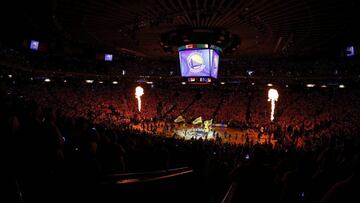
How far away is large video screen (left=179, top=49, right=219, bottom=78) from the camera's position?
13.1 metres

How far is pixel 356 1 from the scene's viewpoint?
8.67 meters

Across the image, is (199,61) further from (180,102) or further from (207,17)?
(180,102)

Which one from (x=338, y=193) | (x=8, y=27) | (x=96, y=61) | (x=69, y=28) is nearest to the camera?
(x=338, y=193)

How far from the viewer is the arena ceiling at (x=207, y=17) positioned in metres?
9.19

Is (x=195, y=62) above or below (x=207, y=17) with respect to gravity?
below

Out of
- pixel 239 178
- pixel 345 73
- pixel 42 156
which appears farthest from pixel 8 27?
pixel 345 73

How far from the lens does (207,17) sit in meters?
10.8

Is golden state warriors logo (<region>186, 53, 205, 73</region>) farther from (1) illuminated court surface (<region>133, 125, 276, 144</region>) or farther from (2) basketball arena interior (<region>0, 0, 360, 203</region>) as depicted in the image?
(1) illuminated court surface (<region>133, 125, 276, 144</region>)

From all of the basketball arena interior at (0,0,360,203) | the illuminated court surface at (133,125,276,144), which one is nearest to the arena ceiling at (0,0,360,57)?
the basketball arena interior at (0,0,360,203)

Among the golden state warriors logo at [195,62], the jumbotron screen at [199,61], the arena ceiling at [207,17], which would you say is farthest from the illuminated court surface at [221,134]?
the arena ceiling at [207,17]

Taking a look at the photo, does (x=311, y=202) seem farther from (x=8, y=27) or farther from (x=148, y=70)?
(x=148, y=70)

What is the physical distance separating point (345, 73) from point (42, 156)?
3242 cm

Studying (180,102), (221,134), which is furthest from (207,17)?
(180,102)

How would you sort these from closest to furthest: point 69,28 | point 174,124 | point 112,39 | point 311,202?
1. point 311,202
2. point 69,28
3. point 112,39
4. point 174,124
